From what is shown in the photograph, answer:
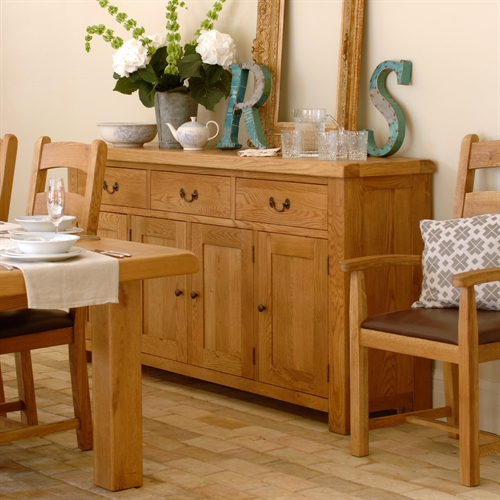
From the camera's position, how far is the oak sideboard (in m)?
3.19

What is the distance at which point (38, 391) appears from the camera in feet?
12.5

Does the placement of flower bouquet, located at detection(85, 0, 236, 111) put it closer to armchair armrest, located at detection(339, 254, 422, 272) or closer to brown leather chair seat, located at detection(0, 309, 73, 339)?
armchair armrest, located at detection(339, 254, 422, 272)

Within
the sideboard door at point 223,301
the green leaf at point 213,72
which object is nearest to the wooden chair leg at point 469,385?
the sideboard door at point 223,301

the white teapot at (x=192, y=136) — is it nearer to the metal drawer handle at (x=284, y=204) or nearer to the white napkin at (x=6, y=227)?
the metal drawer handle at (x=284, y=204)

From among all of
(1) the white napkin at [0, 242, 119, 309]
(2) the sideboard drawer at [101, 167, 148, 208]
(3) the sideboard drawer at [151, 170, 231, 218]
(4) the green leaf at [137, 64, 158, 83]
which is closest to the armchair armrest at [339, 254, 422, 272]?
(3) the sideboard drawer at [151, 170, 231, 218]

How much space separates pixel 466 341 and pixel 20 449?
1459 millimetres

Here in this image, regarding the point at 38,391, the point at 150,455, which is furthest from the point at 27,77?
the point at 150,455

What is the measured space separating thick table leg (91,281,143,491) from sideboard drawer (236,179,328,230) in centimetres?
81

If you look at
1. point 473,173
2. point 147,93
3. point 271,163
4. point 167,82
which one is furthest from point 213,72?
point 473,173

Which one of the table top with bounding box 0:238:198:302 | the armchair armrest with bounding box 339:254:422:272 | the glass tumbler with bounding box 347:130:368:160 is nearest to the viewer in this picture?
the table top with bounding box 0:238:198:302

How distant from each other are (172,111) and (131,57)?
27 cm

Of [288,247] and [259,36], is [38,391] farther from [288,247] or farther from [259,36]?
[259,36]

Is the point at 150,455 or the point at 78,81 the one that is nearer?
the point at 150,455

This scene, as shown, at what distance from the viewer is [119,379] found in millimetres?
2604
